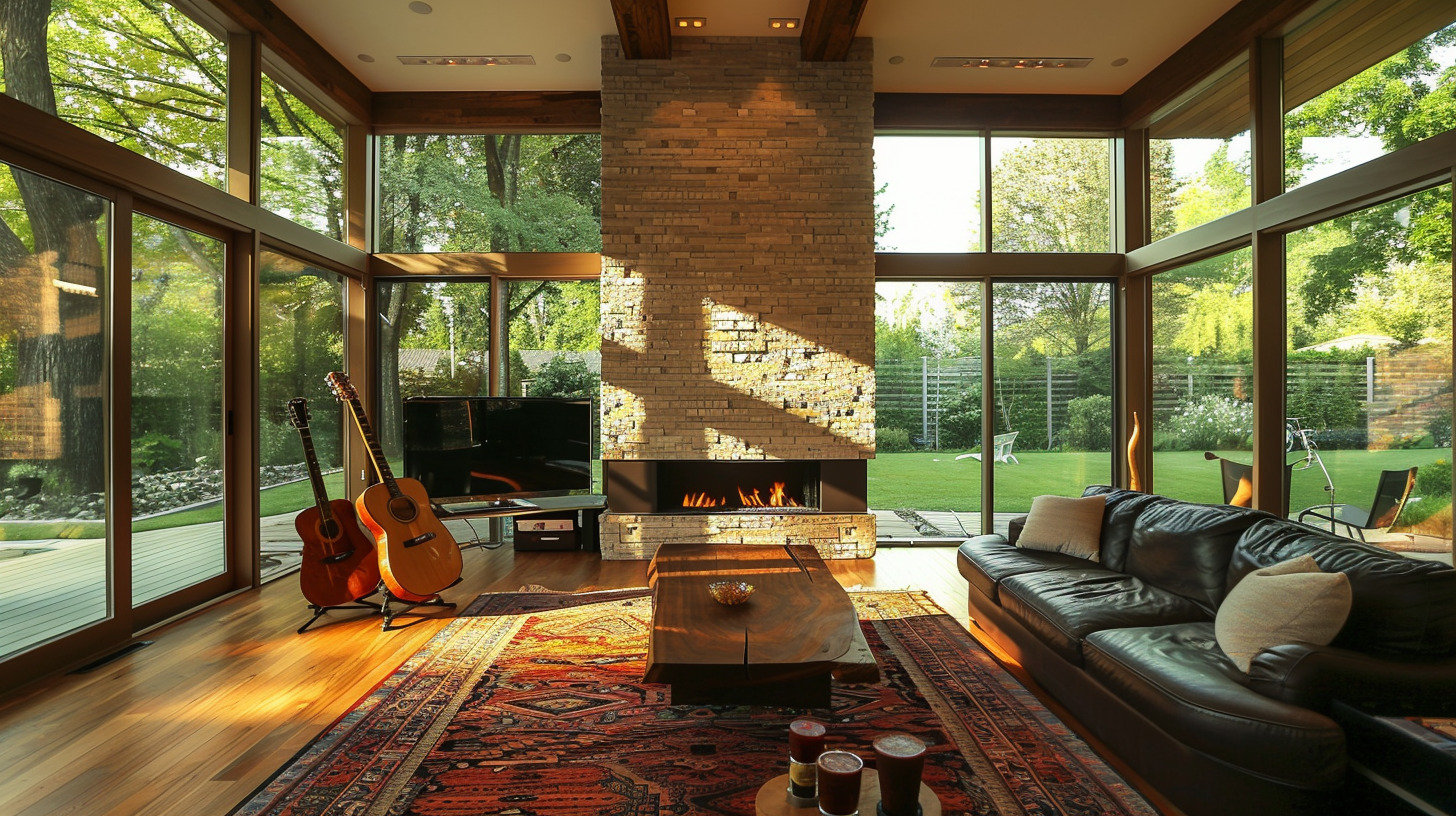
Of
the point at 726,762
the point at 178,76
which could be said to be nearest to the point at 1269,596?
the point at 726,762

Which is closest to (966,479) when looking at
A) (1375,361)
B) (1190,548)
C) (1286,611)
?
(1375,361)

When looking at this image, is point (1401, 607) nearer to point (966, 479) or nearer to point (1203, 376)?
point (1203, 376)

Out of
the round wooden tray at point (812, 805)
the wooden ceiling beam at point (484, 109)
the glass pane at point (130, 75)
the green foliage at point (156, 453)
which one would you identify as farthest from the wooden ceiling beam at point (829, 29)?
the green foliage at point (156, 453)

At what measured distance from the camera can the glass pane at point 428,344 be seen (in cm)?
600

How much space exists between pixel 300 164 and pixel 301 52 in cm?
74

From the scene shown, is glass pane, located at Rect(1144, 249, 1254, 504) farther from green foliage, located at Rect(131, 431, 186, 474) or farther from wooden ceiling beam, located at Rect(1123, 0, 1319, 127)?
green foliage, located at Rect(131, 431, 186, 474)

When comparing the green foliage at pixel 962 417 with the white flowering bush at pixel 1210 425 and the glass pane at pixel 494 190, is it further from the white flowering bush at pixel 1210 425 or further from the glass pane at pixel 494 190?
the glass pane at pixel 494 190

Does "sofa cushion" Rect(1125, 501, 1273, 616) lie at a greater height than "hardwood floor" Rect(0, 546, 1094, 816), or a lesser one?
greater

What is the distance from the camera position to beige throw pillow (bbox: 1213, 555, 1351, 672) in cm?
211

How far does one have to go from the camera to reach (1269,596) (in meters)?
2.24

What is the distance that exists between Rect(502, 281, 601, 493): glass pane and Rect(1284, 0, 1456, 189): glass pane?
488 centimetres

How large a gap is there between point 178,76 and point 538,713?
4.04m

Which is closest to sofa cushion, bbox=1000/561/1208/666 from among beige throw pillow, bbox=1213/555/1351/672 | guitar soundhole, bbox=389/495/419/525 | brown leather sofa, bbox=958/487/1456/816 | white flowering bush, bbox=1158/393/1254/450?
brown leather sofa, bbox=958/487/1456/816

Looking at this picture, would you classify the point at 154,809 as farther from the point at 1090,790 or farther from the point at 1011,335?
the point at 1011,335
